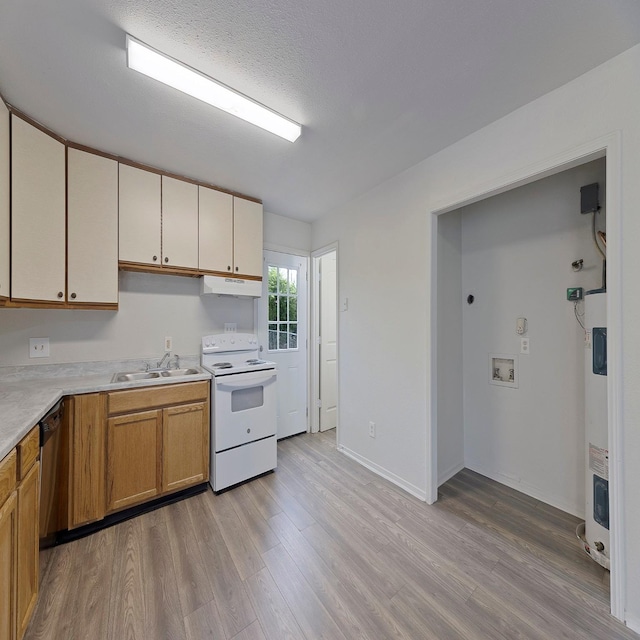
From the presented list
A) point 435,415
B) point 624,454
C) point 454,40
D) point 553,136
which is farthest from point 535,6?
point 435,415

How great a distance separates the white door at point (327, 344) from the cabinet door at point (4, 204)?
261cm

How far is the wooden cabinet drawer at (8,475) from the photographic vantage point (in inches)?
38.8

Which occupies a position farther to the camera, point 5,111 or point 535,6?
point 5,111

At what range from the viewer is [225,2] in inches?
43.5

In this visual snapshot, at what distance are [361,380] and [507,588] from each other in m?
1.61

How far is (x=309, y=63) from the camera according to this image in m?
1.37

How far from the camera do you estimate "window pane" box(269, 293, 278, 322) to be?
Result: 320 centimetres

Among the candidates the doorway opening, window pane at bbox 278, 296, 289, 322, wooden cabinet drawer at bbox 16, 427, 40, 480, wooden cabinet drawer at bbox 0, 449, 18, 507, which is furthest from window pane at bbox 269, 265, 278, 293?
wooden cabinet drawer at bbox 0, 449, 18, 507

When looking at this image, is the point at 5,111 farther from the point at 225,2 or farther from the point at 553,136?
the point at 553,136

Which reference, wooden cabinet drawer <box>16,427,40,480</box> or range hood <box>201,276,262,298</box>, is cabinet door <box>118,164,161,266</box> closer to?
range hood <box>201,276,262,298</box>

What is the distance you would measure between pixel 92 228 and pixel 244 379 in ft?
5.12

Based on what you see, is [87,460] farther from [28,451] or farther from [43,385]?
[28,451]

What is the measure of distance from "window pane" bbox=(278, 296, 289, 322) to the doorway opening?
334mm

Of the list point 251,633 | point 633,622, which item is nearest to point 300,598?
point 251,633
